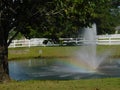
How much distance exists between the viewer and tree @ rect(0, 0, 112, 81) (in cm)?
1600

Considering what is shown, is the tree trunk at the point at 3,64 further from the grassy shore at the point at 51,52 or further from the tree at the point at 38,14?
the grassy shore at the point at 51,52

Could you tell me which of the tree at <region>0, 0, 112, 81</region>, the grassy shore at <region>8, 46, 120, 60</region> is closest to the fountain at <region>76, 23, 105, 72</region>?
the grassy shore at <region>8, 46, 120, 60</region>

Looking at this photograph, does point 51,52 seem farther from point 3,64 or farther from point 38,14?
point 38,14

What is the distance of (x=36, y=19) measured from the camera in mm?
17250

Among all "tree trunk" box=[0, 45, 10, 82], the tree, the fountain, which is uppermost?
the tree

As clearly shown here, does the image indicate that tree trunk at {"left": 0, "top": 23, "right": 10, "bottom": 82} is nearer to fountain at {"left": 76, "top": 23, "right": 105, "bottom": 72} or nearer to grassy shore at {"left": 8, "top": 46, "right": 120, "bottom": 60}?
fountain at {"left": 76, "top": 23, "right": 105, "bottom": 72}

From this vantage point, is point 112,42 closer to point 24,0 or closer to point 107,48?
point 107,48

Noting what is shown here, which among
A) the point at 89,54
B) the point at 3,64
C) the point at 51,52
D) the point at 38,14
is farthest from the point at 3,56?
the point at 51,52

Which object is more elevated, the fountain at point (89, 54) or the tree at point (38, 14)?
the tree at point (38, 14)

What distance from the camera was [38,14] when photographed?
1705cm

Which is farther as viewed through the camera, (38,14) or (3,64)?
(3,64)

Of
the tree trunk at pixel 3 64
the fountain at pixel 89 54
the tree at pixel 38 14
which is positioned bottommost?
the fountain at pixel 89 54

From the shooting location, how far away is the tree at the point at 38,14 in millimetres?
15998

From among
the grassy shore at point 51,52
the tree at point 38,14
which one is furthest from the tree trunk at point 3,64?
the grassy shore at point 51,52
